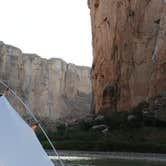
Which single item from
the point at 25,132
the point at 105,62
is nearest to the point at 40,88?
the point at 105,62

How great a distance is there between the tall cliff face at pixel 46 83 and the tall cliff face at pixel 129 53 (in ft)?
140

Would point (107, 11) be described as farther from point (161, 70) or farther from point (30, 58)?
point (30, 58)

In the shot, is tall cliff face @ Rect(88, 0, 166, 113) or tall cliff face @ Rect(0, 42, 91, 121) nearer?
tall cliff face @ Rect(88, 0, 166, 113)

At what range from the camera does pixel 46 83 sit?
463 feet

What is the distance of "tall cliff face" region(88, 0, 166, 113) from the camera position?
69.4 meters

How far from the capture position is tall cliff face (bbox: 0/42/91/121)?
130250mm

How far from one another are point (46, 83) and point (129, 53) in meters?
68.1

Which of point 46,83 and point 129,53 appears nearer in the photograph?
point 129,53

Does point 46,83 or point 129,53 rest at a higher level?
point 129,53

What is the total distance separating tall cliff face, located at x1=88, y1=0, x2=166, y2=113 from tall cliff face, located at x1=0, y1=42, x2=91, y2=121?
42594 mm

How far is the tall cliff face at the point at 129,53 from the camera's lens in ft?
228

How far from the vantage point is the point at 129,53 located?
75250 millimetres

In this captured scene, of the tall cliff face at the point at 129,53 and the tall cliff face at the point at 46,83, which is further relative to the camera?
the tall cliff face at the point at 46,83

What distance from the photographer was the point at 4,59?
12975 cm
